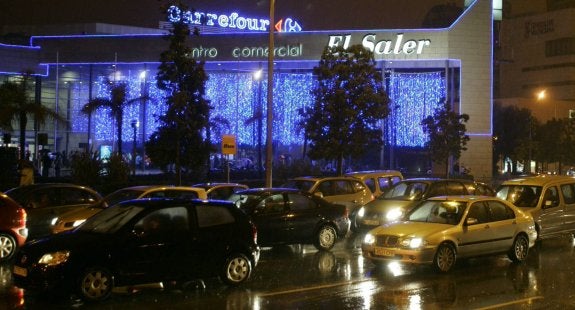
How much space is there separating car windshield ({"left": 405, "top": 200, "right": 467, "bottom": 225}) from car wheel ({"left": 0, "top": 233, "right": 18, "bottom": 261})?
7.68 metres

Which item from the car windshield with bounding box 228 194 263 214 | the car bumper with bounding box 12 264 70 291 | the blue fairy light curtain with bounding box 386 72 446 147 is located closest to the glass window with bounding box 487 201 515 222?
the car windshield with bounding box 228 194 263 214

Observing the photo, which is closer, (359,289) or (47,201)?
(359,289)

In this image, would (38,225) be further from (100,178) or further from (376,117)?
(376,117)

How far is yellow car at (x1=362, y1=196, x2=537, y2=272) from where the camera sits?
11.5 meters

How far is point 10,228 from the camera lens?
40.4ft

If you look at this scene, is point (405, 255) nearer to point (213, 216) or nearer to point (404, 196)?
point (213, 216)

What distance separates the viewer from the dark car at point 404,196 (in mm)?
16375

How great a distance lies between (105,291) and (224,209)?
243cm

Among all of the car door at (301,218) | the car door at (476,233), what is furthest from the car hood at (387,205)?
the car door at (476,233)

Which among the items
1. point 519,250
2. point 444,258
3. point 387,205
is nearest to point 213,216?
point 444,258

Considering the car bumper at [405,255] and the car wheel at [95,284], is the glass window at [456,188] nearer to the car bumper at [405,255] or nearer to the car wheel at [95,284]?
the car bumper at [405,255]

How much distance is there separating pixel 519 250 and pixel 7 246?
10.1 metres

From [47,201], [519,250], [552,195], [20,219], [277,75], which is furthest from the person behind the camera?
[277,75]

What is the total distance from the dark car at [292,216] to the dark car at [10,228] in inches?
177
